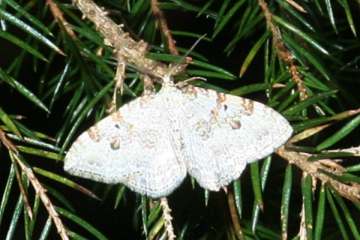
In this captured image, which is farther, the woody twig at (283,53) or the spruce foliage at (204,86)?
the woody twig at (283,53)

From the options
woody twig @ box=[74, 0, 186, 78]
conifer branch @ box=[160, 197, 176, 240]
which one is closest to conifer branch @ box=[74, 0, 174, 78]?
woody twig @ box=[74, 0, 186, 78]

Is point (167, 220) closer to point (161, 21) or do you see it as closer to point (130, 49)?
point (130, 49)

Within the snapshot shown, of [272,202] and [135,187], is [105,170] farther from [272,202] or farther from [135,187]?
[272,202]

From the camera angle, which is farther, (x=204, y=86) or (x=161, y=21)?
(x=161, y=21)

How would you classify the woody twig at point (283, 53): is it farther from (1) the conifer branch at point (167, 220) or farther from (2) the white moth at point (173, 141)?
(1) the conifer branch at point (167, 220)

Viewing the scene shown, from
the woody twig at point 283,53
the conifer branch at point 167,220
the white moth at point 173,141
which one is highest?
the woody twig at point 283,53

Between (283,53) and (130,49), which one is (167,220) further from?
(283,53)

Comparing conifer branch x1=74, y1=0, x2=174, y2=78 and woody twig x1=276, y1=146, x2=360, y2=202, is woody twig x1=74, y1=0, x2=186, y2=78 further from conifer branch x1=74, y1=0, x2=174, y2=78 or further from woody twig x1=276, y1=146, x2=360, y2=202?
woody twig x1=276, y1=146, x2=360, y2=202

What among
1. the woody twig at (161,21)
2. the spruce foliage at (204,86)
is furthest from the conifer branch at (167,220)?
the woody twig at (161,21)

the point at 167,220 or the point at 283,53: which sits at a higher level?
the point at 283,53

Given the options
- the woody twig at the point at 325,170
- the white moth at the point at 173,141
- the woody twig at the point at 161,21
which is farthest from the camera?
the woody twig at the point at 161,21

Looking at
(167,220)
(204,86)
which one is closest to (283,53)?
(204,86)
